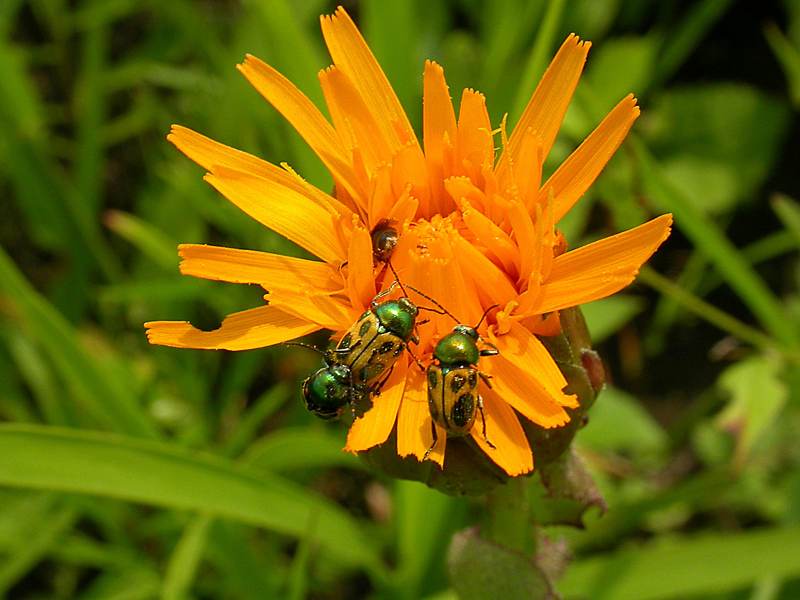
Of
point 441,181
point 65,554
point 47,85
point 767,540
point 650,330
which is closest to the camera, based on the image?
point 441,181

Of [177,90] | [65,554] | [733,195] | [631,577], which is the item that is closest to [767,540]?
[631,577]

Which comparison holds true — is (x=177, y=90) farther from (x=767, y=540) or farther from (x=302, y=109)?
(x=767, y=540)

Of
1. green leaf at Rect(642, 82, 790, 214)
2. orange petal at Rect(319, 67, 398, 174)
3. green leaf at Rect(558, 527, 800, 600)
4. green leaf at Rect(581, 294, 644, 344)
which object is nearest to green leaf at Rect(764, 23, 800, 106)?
green leaf at Rect(642, 82, 790, 214)

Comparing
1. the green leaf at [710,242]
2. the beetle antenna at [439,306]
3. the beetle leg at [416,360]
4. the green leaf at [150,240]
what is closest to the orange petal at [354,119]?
the beetle antenna at [439,306]

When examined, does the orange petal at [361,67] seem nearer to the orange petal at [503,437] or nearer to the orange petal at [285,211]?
the orange petal at [285,211]

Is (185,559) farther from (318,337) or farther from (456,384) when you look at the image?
(456,384)

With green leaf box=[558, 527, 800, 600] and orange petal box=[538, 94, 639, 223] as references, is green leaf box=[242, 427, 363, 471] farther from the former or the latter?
orange petal box=[538, 94, 639, 223]

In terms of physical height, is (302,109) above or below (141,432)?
above
